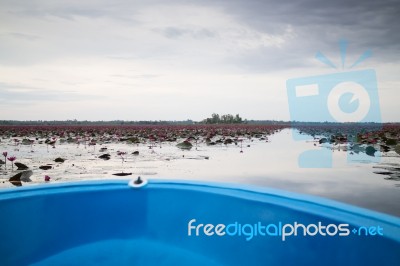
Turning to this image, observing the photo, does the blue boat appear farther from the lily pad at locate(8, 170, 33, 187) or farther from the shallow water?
the lily pad at locate(8, 170, 33, 187)

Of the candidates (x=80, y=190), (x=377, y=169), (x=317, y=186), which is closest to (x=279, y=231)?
(x=80, y=190)

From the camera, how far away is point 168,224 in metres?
2.54

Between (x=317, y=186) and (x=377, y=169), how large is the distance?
1974mm

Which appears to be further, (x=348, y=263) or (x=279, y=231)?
(x=279, y=231)

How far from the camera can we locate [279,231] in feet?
6.53

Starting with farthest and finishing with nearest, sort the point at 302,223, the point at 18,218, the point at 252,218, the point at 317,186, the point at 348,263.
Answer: the point at 317,186 < the point at 18,218 < the point at 252,218 < the point at 302,223 < the point at 348,263

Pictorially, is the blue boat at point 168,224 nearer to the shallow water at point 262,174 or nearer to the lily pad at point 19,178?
the shallow water at point 262,174

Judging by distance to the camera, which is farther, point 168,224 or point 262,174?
point 262,174

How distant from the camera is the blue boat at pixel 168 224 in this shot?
1849mm

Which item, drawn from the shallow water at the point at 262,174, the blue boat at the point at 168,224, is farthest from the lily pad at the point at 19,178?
the blue boat at the point at 168,224

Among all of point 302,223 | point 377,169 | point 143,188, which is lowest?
point 377,169

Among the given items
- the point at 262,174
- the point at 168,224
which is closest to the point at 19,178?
the point at 168,224

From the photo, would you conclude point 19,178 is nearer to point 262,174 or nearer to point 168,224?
point 168,224

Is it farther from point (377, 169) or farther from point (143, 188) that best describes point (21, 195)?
point (377, 169)
